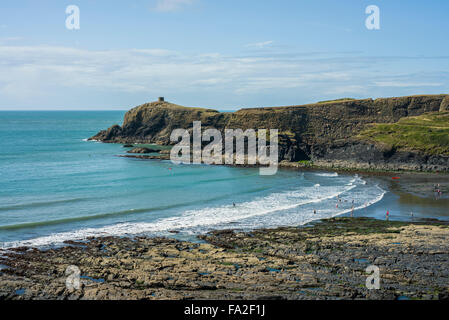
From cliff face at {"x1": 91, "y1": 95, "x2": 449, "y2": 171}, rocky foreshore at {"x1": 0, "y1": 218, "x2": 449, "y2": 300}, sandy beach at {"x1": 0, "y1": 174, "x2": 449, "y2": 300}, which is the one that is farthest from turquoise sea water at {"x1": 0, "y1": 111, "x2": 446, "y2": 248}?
cliff face at {"x1": 91, "y1": 95, "x2": 449, "y2": 171}

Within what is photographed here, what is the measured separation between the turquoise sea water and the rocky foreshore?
4.32 meters

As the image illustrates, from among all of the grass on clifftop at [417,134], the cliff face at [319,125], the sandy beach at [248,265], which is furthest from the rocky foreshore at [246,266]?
the grass on clifftop at [417,134]

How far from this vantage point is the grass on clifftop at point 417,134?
6962 centimetres

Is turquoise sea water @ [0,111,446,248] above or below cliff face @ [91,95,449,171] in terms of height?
below

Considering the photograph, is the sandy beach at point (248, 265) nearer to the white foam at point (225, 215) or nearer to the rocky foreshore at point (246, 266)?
the rocky foreshore at point (246, 266)

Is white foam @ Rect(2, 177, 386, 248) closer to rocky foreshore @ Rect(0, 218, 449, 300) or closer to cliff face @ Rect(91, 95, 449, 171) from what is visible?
rocky foreshore @ Rect(0, 218, 449, 300)

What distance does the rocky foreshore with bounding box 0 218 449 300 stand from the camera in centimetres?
1966

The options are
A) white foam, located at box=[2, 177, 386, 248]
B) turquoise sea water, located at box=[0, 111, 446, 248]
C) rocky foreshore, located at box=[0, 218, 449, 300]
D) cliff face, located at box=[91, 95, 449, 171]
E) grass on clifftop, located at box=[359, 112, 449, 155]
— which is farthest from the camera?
cliff face, located at box=[91, 95, 449, 171]

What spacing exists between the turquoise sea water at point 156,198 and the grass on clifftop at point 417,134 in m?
14.7

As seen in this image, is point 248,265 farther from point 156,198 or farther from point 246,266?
point 156,198

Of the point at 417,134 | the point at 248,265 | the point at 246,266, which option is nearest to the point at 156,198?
the point at 248,265

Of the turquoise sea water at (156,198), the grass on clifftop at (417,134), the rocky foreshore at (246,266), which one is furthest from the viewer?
the grass on clifftop at (417,134)

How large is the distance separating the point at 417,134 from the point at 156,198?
163 ft
